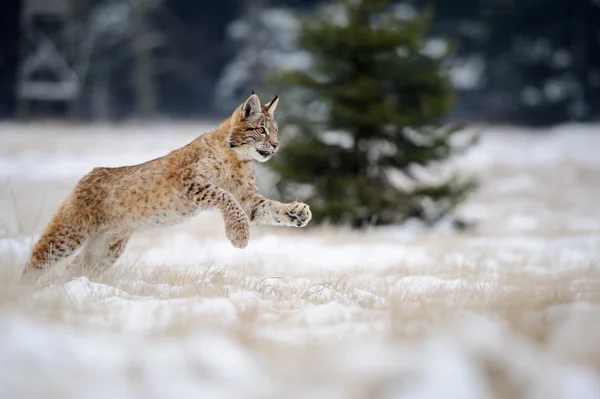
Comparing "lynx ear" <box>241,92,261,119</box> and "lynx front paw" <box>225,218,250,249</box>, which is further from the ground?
"lynx ear" <box>241,92,261,119</box>

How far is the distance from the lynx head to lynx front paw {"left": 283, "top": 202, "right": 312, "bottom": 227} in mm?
471

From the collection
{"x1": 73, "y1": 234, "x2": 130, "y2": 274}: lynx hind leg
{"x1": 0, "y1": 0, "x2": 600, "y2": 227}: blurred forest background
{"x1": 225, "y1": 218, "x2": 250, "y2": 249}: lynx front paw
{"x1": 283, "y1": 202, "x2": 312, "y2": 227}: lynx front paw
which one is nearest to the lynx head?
{"x1": 283, "y1": 202, "x2": 312, "y2": 227}: lynx front paw

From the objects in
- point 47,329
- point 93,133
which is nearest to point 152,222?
point 47,329

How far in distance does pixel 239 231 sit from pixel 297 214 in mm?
518

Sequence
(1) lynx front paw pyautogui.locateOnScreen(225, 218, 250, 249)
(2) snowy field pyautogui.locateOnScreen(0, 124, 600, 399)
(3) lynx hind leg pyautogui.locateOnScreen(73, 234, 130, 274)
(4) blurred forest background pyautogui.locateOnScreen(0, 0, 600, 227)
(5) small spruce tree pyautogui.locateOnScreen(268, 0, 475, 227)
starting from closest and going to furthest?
(2) snowy field pyautogui.locateOnScreen(0, 124, 600, 399) → (1) lynx front paw pyautogui.locateOnScreen(225, 218, 250, 249) → (3) lynx hind leg pyautogui.locateOnScreen(73, 234, 130, 274) → (5) small spruce tree pyautogui.locateOnScreen(268, 0, 475, 227) → (4) blurred forest background pyautogui.locateOnScreen(0, 0, 600, 227)

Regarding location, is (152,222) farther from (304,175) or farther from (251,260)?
(304,175)

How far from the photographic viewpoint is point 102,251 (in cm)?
617

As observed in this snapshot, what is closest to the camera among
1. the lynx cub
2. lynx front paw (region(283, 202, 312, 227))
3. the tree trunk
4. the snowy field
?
the snowy field

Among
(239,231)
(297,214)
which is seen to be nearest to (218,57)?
(297,214)

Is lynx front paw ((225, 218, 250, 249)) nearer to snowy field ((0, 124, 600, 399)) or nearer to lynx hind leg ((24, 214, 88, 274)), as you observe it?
snowy field ((0, 124, 600, 399))

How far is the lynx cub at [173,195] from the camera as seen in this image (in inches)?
229

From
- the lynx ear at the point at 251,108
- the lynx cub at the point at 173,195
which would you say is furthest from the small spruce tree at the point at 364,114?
the lynx ear at the point at 251,108

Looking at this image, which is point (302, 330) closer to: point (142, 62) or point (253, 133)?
point (253, 133)

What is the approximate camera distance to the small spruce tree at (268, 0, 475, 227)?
12.7 metres
